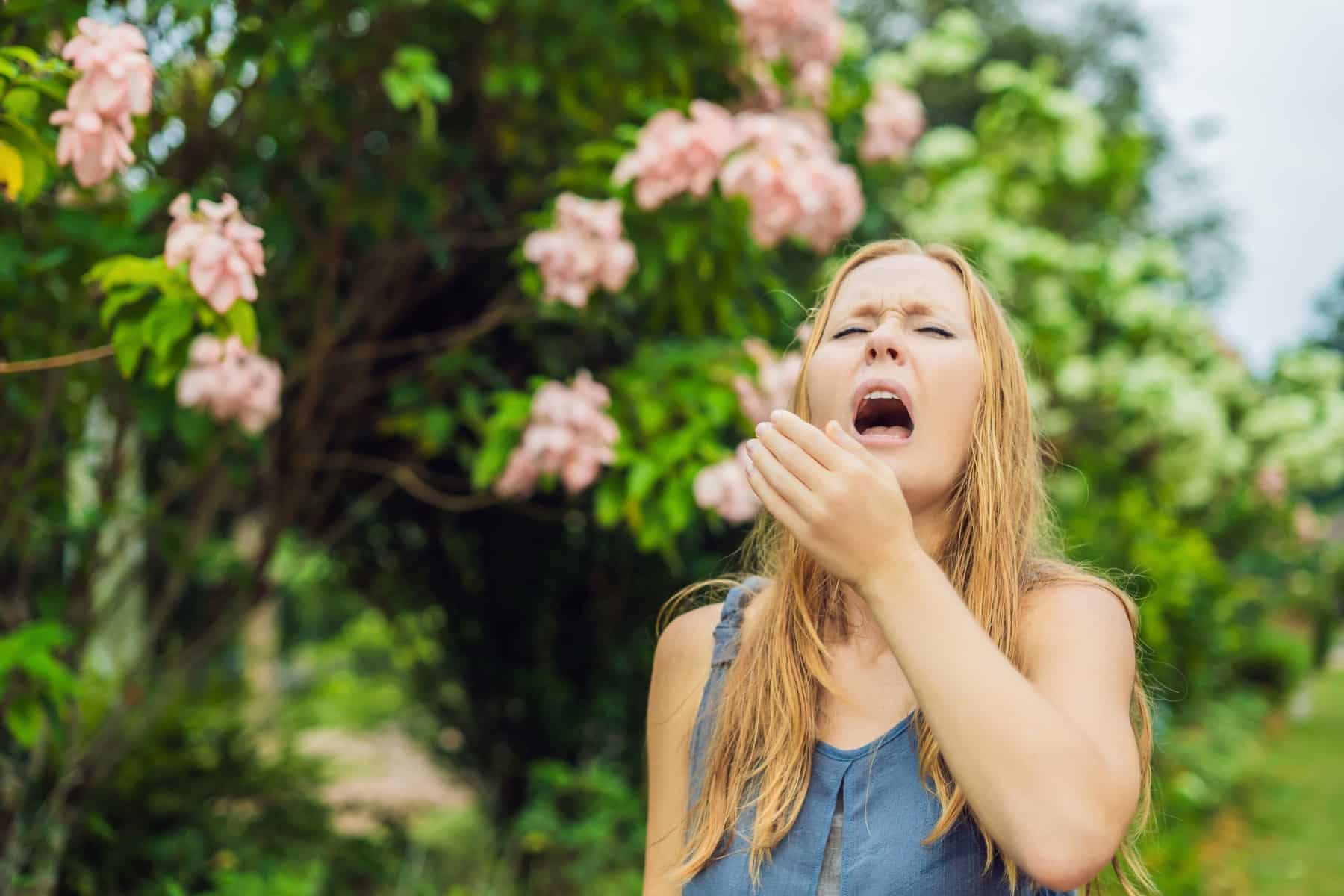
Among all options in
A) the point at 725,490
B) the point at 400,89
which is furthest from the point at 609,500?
the point at 400,89

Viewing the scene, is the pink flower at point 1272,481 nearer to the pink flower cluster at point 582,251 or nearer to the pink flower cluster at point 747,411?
the pink flower cluster at point 747,411

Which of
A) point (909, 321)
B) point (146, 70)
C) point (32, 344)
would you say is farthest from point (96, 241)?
point (909, 321)

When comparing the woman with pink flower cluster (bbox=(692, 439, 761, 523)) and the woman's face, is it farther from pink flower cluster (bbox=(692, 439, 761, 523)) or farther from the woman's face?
pink flower cluster (bbox=(692, 439, 761, 523))

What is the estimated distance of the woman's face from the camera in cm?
125

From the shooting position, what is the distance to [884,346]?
1258 mm

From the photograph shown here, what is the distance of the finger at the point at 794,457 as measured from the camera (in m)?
1.09

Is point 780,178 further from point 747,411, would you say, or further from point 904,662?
point 904,662

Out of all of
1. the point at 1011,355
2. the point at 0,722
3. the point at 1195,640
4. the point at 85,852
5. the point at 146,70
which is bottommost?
the point at 1195,640

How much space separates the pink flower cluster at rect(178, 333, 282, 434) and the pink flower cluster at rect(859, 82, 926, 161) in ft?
7.22

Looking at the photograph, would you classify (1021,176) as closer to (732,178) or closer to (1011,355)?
(732,178)

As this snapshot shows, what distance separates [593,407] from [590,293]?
300 millimetres

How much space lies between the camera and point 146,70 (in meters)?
1.66

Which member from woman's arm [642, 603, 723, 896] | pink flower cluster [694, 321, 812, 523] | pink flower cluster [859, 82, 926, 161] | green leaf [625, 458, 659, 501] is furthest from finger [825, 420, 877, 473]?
pink flower cluster [859, 82, 926, 161]

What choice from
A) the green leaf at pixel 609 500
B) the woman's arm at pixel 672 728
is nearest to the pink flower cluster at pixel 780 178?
the green leaf at pixel 609 500
